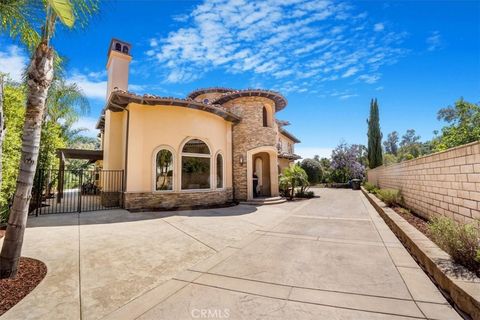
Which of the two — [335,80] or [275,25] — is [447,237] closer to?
[275,25]

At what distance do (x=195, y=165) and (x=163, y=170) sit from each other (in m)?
1.73

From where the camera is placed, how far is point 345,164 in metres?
31.0

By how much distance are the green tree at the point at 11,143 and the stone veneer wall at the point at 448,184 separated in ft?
36.3

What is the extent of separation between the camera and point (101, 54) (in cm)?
1368

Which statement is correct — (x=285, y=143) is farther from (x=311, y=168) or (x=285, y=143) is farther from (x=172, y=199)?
(x=172, y=199)

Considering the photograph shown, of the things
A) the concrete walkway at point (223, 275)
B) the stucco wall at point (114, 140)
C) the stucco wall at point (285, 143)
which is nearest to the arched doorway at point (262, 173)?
the stucco wall at point (285, 143)

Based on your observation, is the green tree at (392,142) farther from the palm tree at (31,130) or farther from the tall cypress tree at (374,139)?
the palm tree at (31,130)

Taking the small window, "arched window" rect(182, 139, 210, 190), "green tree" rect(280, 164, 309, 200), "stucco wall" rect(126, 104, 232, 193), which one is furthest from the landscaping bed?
"green tree" rect(280, 164, 309, 200)

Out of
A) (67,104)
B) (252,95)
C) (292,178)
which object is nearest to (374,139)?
(292,178)

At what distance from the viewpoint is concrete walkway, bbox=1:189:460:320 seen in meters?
2.85

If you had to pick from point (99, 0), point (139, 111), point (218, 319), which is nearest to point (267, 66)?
point (139, 111)

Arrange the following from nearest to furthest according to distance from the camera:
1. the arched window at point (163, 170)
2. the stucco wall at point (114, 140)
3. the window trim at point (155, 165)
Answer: the window trim at point (155, 165)
the arched window at point (163, 170)
the stucco wall at point (114, 140)

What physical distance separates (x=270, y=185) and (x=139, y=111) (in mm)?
9635

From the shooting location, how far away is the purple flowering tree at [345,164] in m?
30.6
